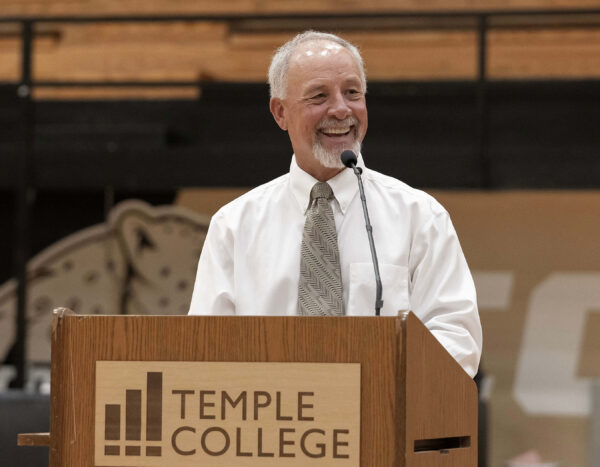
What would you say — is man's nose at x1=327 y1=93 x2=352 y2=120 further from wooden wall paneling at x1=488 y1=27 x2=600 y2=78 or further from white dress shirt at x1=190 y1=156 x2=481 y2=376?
wooden wall paneling at x1=488 y1=27 x2=600 y2=78

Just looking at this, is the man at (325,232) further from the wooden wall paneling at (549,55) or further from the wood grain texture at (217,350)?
the wooden wall paneling at (549,55)

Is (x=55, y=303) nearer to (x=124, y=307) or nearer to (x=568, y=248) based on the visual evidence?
(x=124, y=307)

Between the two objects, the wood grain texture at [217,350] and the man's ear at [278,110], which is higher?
the man's ear at [278,110]

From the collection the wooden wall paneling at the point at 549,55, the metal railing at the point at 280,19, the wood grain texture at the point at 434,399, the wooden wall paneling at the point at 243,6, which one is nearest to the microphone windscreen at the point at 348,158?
the wood grain texture at the point at 434,399

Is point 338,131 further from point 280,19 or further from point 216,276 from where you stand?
point 280,19

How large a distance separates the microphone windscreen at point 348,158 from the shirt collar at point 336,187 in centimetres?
19

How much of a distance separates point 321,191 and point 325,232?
0.11 m

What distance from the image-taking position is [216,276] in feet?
7.29

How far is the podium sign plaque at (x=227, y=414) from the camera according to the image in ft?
5.41

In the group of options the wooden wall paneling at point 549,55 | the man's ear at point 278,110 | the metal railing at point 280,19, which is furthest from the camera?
the wooden wall paneling at point 549,55

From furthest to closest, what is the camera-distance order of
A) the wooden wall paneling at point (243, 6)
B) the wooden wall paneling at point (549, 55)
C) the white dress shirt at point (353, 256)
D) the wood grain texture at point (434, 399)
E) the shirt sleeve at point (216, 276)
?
the wooden wall paneling at point (243, 6), the wooden wall paneling at point (549, 55), the shirt sleeve at point (216, 276), the white dress shirt at point (353, 256), the wood grain texture at point (434, 399)

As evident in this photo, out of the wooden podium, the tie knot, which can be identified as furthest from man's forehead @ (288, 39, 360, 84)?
the wooden podium

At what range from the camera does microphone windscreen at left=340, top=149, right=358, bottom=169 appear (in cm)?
207

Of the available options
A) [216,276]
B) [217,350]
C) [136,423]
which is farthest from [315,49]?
[136,423]
